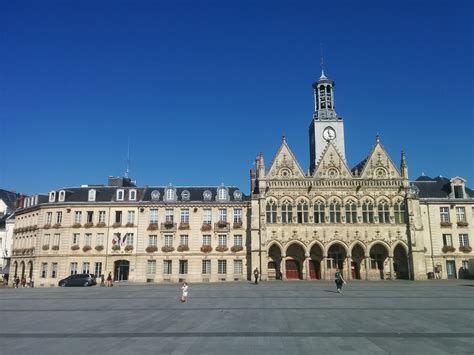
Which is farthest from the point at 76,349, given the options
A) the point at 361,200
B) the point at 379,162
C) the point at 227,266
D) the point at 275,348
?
the point at 379,162

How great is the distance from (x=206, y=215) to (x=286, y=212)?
10947 mm

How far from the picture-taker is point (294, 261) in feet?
176


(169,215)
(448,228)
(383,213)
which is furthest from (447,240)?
(169,215)

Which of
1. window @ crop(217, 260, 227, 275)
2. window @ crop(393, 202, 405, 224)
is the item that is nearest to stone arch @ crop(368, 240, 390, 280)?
window @ crop(393, 202, 405, 224)

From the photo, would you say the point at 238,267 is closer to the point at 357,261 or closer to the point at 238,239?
the point at 238,239

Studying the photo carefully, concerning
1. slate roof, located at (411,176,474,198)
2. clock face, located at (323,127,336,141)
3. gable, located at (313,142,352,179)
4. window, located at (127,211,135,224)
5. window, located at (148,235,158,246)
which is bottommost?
window, located at (148,235,158,246)

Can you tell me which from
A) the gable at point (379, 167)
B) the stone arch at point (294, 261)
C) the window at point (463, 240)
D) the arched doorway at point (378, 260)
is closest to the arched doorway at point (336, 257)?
the stone arch at point (294, 261)

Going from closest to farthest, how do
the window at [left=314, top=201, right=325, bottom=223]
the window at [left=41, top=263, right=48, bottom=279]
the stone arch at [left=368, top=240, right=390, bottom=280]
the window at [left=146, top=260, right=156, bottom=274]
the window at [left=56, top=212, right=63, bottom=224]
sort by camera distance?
the stone arch at [left=368, top=240, right=390, bottom=280]
the window at [left=314, top=201, right=325, bottom=223]
the window at [left=146, top=260, right=156, bottom=274]
the window at [left=41, top=263, right=48, bottom=279]
the window at [left=56, top=212, right=63, bottom=224]

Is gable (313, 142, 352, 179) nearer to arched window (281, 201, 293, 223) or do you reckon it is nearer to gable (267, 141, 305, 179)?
gable (267, 141, 305, 179)

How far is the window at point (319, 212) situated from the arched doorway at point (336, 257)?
388 centimetres

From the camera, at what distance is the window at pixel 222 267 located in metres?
53.2

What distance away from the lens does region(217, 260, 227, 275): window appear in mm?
53219

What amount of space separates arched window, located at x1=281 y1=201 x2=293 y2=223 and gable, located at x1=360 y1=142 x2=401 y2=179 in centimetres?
1075

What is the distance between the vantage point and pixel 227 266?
53.2 m
